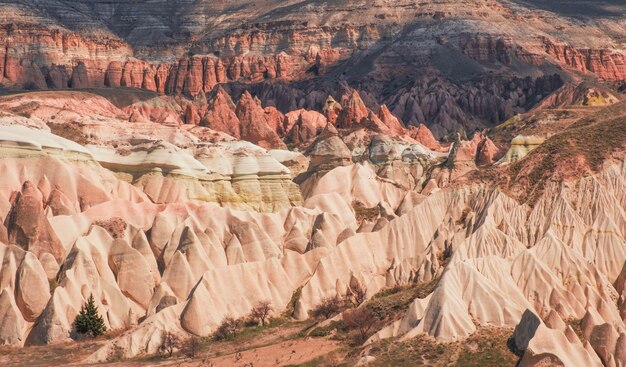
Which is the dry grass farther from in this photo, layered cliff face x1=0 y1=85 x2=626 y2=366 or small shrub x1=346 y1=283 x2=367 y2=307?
small shrub x1=346 y1=283 x2=367 y2=307

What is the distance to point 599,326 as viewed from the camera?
56.6m

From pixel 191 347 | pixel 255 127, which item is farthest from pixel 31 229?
pixel 255 127

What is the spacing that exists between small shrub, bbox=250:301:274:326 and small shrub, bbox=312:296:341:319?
2.91 m

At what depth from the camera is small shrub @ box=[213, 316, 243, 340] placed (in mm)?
64062

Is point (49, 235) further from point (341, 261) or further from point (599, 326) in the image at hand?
point (599, 326)

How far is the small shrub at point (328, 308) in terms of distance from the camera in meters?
67.0

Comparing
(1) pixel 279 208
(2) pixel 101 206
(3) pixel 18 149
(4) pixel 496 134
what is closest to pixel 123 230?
(2) pixel 101 206

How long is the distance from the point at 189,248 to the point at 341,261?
10116 millimetres

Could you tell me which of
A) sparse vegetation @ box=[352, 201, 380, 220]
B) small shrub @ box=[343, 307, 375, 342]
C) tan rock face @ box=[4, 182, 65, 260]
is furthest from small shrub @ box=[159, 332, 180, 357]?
sparse vegetation @ box=[352, 201, 380, 220]

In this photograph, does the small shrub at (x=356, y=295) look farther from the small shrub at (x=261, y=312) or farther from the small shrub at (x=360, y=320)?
the small shrub at (x=360, y=320)

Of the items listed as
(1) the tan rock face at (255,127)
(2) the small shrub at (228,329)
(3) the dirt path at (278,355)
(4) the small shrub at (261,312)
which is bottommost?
(1) the tan rock face at (255,127)

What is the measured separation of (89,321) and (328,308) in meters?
14.1

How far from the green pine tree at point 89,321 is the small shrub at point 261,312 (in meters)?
8.93

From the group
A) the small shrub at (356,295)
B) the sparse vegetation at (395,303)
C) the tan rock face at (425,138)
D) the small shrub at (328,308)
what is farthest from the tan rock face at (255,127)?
the sparse vegetation at (395,303)
